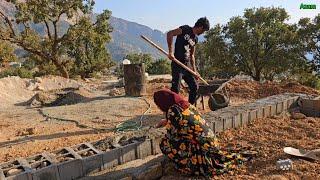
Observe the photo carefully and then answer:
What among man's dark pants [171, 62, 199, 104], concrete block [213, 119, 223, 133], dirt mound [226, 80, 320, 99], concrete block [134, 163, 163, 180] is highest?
man's dark pants [171, 62, 199, 104]

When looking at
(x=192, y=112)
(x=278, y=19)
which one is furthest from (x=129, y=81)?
(x=278, y=19)

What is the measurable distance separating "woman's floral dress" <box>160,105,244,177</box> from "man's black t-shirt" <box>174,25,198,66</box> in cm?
196

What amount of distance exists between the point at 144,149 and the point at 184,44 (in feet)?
6.13

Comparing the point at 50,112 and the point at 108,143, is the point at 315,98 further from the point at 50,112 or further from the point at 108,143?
the point at 50,112

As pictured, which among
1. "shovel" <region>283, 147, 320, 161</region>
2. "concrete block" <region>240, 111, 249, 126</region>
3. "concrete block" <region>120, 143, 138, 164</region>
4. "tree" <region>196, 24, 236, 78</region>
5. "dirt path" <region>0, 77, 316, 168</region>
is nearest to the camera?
"shovel" <region>283, 147, 320, 161</region>

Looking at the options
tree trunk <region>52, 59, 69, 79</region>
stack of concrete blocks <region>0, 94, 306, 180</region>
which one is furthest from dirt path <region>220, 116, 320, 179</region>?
tree trunk <region>52, 59, 69, 79</region>

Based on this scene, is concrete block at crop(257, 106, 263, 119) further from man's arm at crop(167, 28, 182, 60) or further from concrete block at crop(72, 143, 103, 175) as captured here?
concrete block at crop(72, 143, 103, 175)

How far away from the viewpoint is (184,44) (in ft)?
18.2

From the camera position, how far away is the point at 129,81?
375 inches

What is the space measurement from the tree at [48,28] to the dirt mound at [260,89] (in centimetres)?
1036

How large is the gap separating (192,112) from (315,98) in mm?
3687

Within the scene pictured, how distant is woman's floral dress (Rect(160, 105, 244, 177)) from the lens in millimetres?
3674

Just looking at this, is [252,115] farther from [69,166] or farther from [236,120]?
[69,166]

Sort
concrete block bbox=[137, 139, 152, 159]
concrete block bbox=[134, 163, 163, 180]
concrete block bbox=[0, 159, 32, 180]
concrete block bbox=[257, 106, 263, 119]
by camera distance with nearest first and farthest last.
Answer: concrete block bbox=[0, 159, 32, 180], concrete block bbox=[134, 163, 163, 180], concrete block bbox=[137, 139, 152, 159], concrete block bbox=[257, 106, 263, 119]
